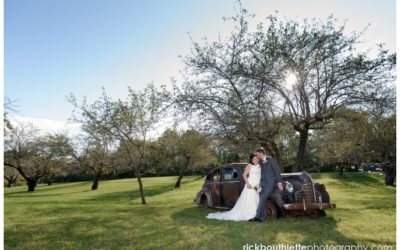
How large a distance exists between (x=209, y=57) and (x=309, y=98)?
4.88m

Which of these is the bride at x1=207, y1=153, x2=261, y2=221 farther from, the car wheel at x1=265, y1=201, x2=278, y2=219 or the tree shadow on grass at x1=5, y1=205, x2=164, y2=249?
the tree shadow on grass at x1=5, y1=205, x2=164, y2=249

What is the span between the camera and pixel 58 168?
53.9 metres

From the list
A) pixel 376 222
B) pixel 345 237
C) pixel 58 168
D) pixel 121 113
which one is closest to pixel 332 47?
pixel 376 222

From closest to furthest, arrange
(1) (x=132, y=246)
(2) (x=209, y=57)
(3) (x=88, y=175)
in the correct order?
(1) (x=132, y=246), (2) (x=209, y=57), (3) (x=88, y=175)

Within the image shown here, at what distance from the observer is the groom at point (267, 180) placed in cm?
1198

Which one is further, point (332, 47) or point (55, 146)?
point (55, 146)

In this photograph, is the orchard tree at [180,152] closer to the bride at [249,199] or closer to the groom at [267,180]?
the bride at [249,199]

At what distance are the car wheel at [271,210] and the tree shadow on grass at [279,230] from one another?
0.29 meters

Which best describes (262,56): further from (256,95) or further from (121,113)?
(121,113)


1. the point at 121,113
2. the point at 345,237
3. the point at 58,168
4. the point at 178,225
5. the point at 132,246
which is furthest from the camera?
the point at 58,168

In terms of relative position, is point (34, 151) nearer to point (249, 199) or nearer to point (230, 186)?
point (230, 186)

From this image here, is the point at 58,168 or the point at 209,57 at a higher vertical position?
the point at 209,57

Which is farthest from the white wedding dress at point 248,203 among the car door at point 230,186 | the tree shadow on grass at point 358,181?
the tree shadow on grass at point 358,181

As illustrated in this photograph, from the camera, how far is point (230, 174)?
49.0ft
